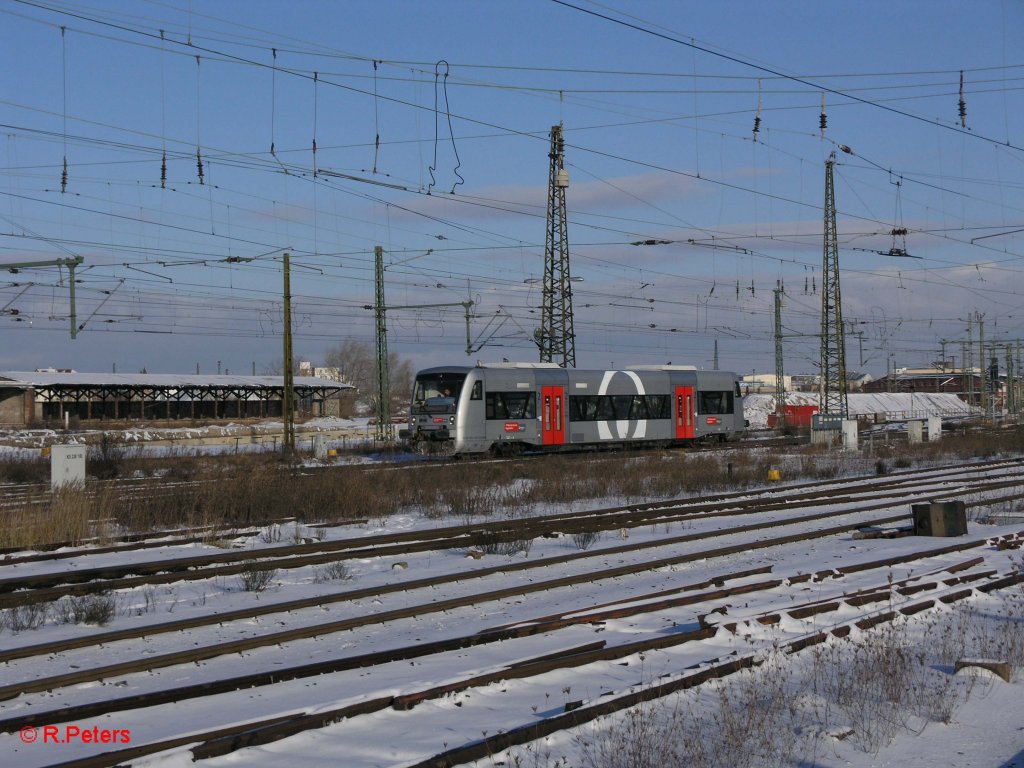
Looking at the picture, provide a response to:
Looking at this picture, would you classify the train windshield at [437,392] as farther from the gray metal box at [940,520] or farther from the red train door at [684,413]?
the gray metal box at [940,520]

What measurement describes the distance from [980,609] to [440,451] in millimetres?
23777

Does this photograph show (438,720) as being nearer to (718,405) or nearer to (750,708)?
(750,708)

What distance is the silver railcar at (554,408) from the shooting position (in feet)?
111

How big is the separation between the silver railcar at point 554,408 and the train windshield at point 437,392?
0.03 meters

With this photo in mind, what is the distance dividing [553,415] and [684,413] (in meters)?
7.17

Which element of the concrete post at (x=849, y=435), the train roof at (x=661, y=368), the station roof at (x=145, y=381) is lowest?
the concrete post at (x=849, y=435)

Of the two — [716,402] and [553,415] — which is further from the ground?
[716,402]

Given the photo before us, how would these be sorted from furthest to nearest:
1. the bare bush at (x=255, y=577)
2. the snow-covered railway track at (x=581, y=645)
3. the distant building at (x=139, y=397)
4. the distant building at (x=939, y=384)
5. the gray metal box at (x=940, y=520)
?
the distant building at (x=939, y=384)
the distant building at (x=139, y=397)
the gray metal box at (x=940, y=520)
the bare bush at (x=255, y=577)
the snow-covered railway track at (x=581, y=645)

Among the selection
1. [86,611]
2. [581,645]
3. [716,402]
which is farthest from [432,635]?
[716,402]

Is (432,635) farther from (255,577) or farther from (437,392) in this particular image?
(437,392)

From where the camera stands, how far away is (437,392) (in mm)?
33938

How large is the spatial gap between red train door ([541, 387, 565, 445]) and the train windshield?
131 inches

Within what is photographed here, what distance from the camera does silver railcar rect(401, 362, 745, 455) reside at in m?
33.7

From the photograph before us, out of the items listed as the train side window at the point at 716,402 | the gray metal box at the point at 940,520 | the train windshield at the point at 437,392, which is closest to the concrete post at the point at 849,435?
the train side window at the point at 716,402
